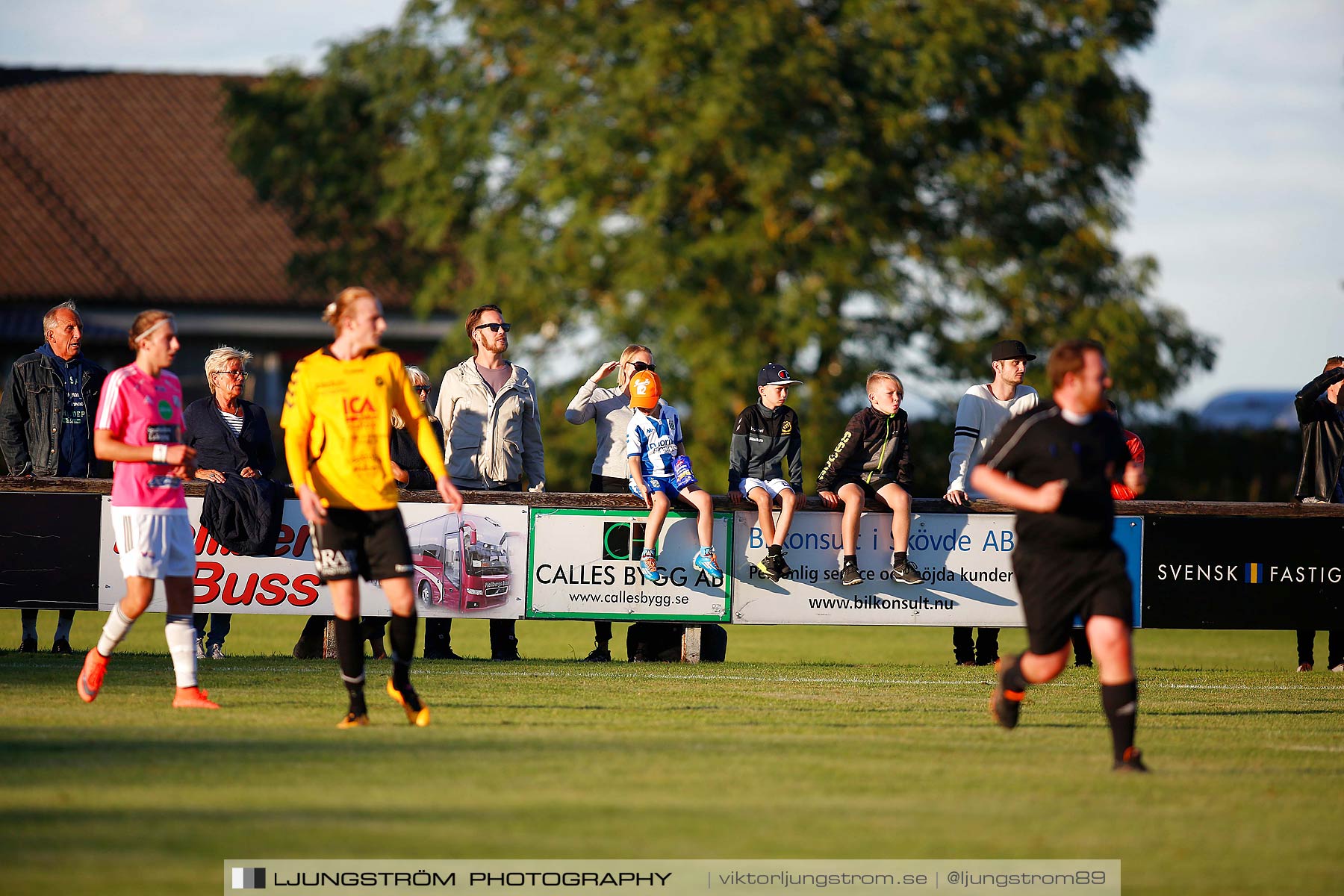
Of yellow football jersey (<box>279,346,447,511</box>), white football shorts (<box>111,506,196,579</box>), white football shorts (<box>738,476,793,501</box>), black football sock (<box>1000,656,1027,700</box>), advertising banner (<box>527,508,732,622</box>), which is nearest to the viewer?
black football sock (<box>1000,656,1027,700</box>)

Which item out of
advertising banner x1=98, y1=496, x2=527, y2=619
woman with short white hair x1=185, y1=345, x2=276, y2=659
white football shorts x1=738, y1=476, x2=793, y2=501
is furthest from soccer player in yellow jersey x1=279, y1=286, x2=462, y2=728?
white football shorts x1=738, y1=476, x2=793, y2=501

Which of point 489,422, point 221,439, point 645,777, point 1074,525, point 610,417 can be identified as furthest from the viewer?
point 610,417

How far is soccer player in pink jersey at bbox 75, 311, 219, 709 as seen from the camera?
8.23 m

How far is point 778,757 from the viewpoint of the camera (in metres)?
7.05

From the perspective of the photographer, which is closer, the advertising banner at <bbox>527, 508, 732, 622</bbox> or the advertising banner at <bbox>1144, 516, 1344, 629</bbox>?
the advertising banner at <bbox>527, 508, 732, 622</bbox>

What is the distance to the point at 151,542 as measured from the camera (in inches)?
324

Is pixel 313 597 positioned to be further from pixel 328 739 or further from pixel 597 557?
pixel 328 739

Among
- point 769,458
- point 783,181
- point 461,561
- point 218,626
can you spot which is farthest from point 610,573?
point 783,181

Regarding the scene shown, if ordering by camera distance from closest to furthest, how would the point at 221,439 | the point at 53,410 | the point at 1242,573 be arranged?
the point at 221,439 < the point at 53,410 < the point at 1242,573

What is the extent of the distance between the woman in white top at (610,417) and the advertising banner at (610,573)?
24 cm

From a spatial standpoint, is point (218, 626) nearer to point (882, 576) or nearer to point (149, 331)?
point (149, 331)

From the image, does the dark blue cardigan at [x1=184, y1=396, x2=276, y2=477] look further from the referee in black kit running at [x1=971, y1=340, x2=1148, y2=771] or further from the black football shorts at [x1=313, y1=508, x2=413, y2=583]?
the referee in black kit running at [x1=971, y1=340, x2=1148, y2=771]

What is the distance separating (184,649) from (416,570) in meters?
3.77

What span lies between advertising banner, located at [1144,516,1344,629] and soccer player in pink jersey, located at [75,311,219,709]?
763cm
